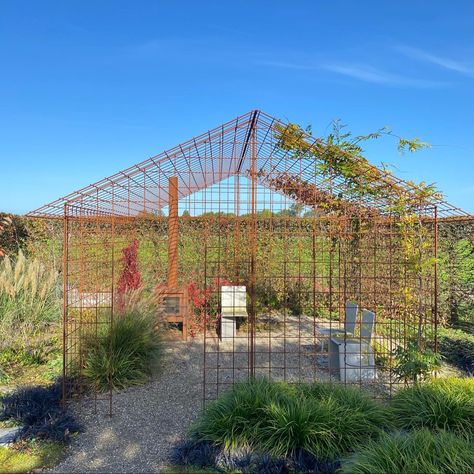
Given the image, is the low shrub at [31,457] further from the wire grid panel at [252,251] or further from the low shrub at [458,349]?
the low shrub at [458,349]

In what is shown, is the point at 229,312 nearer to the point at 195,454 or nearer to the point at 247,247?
the point at 247,247

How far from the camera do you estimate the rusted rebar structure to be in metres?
4.39

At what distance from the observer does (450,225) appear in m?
7.39

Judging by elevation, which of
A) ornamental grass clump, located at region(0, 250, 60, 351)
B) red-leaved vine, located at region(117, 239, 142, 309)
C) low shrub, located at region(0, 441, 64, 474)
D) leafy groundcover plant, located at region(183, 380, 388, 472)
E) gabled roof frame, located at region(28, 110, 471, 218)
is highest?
gabled roof frame, located at region(28, 110, 471, 218)

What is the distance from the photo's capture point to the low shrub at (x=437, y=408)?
308cm

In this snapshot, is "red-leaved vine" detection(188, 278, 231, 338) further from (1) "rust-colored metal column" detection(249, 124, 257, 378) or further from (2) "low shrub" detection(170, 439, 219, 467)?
(2) "low shrub" detection(170, 439, 219, 467)

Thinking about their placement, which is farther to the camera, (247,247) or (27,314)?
(247,247)

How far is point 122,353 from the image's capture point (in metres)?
4.61

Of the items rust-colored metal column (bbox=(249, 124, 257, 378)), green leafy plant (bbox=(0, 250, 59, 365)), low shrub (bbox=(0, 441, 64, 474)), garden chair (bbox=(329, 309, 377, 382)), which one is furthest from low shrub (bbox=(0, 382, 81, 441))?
garden chair (bbox=(329, 309, 377, 382))

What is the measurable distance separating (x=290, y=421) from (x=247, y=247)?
16.8 feet

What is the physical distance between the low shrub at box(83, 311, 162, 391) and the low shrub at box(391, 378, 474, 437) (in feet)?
9.50

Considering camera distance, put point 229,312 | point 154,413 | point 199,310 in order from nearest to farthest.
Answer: point 154,413 → point 229,312 → point 199,310

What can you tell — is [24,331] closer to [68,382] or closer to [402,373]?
[68,382]

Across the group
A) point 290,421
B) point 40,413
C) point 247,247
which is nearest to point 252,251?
point 290,421
